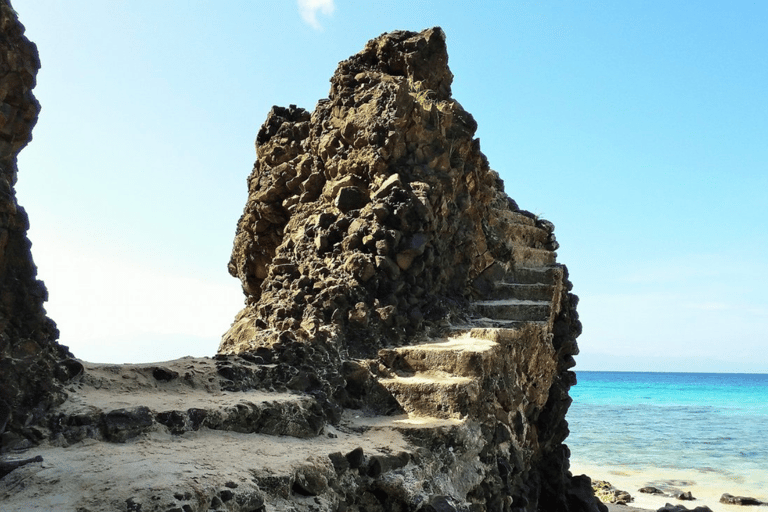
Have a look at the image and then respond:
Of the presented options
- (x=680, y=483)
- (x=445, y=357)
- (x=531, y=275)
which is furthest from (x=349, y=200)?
(x=680, y=483)

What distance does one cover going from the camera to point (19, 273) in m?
4.26

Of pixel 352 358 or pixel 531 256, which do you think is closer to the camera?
pixel 352 358

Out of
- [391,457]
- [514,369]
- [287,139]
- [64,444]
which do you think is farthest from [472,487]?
[287,139]

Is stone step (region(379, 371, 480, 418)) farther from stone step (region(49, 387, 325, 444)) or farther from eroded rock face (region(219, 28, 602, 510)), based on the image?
stone step (region(49, 387, 325, 444))

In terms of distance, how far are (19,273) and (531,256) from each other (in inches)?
316

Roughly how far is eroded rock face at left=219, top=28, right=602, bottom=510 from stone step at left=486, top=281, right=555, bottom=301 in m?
0.02

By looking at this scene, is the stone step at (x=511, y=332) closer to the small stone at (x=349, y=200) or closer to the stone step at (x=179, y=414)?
the small stone at (x=349, y=200)

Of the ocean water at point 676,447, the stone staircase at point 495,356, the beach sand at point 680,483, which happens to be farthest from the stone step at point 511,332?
the ocean water at point 676,447

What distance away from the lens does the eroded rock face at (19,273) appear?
4096 mm

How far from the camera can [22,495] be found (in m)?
3.32

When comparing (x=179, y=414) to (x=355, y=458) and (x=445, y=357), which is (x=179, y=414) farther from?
(x=445, y=357)

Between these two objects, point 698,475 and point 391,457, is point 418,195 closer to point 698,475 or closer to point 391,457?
point 391,457

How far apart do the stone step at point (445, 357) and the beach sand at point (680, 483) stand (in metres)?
6.34

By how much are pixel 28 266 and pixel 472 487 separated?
4.13 meters
